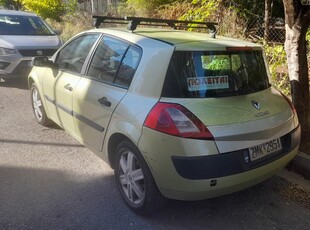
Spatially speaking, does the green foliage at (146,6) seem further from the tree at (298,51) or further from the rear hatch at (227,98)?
the rear hatch at (227,98)

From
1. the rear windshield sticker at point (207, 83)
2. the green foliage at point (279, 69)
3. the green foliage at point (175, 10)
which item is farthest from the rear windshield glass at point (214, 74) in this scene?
the green foliage at point (175, 10)

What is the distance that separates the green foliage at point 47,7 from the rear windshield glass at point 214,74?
14504mm

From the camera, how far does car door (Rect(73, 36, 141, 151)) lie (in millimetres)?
3047

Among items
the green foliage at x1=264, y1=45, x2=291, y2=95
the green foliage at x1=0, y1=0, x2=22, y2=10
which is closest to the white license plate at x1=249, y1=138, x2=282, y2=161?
the green foliage at x1=264, y1=45, x2=291, y2=95

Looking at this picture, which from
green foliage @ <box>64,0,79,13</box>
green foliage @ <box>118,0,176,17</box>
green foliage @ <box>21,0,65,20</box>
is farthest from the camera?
green foliage @ <box>64,0,79,13</box>

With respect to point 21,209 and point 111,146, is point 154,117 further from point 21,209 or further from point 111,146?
point 21,209

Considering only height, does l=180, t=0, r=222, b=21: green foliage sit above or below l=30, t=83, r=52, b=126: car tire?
above

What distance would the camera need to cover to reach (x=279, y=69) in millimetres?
6105

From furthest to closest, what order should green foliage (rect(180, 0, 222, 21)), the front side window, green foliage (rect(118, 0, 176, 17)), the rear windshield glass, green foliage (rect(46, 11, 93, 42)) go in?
green foliage (rect(46, 11, 93, 42)) → green foliage (rect(118, 0, 176, 17)) → green foliage (rect(180, 0, 222, 21)) → the front side window → the rear windshield glass

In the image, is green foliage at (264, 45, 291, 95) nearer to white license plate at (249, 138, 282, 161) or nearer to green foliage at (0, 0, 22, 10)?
white license plate at (249, 138, 282, 161)

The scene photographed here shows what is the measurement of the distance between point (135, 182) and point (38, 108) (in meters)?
2.72

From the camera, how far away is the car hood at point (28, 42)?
7191 millimetres

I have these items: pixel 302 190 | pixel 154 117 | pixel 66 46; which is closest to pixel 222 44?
pixel 154 117

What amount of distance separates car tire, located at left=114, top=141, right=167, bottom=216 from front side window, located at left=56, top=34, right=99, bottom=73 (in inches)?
48.4
